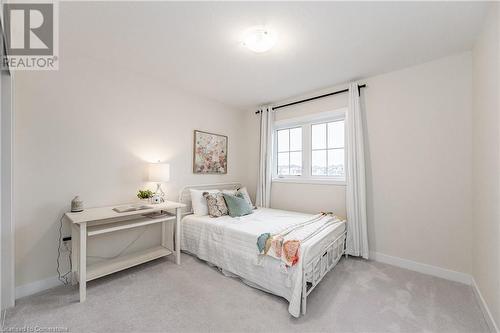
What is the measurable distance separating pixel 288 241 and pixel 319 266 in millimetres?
488

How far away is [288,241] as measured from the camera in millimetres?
1907

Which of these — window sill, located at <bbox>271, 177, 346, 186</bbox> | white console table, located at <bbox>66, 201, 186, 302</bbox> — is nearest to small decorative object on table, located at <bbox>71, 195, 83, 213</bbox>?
white console table, located at <bbox>66, 201, 186, 302</bbox>

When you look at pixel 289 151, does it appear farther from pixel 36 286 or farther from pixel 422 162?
pixel 36 286

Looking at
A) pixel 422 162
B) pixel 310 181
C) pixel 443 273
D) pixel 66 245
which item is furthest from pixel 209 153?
pixel 443 273

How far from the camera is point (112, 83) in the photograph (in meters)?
2.56

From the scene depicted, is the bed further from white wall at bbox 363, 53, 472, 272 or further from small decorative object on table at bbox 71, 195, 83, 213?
small decorative object on table at bbox 71, 195, 83, 213

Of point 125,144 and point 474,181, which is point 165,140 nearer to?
point 125,144

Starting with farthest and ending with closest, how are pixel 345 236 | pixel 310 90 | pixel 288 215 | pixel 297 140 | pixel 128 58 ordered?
pixel 297 140
pixel 310 90
pixel 288 215
pixel 345 236
pixel 128 58

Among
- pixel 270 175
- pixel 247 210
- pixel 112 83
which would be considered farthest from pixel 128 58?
pixel 270 175

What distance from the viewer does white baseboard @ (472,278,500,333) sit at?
154 cm

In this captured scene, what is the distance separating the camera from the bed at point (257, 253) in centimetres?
181

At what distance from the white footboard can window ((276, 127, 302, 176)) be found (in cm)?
138

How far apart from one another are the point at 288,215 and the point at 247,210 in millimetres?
604

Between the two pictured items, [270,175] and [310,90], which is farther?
[270,175]
